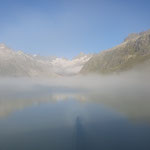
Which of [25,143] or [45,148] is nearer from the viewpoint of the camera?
[45,148]

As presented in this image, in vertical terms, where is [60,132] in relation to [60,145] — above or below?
above

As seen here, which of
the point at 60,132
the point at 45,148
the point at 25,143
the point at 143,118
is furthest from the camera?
the point at 143,118

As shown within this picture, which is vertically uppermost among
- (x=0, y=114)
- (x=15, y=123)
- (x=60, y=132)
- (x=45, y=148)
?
(x=0, y=114)

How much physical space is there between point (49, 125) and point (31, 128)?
4.21 metres

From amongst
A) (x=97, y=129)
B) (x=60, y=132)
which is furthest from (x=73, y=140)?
(x=97, y=129)

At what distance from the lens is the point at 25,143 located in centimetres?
3156

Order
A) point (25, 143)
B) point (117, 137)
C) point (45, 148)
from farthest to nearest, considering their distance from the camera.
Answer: point (117, 137) → point (25, 143) → point (45, 148)

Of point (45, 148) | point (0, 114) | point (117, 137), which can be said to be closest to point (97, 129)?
point (117, 137)

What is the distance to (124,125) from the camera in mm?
42562

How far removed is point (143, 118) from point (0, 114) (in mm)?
40339

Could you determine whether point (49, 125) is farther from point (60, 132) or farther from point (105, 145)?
point (105, 145)

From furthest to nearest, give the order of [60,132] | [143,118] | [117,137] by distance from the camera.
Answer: [143,118] < [60,132] < [117,137]

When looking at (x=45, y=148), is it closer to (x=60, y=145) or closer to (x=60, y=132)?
(x=60, y=145)

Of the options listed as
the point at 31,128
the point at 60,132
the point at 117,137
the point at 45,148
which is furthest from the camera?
the point at 31,128
